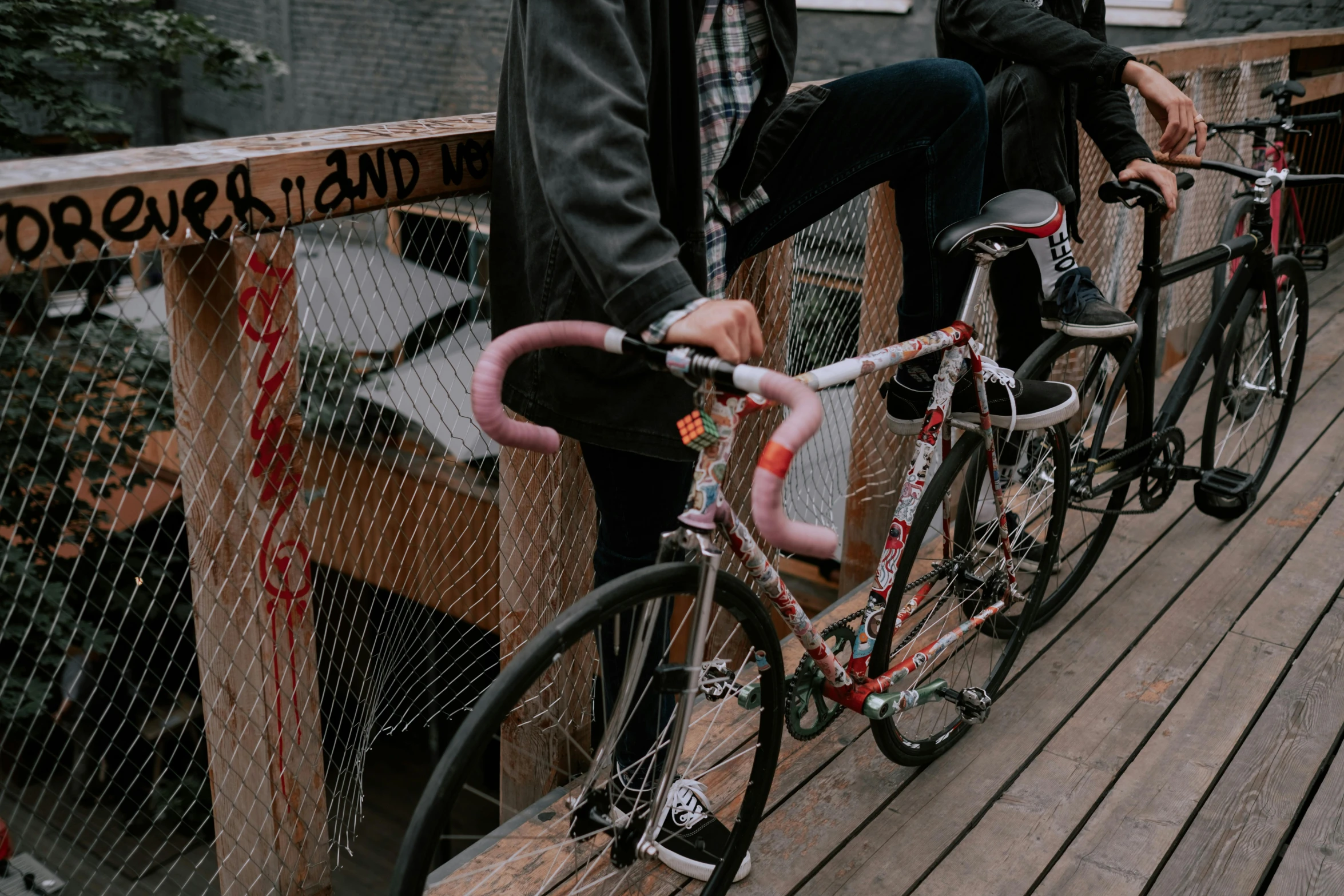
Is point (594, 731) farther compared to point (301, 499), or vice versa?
point (594, 731)

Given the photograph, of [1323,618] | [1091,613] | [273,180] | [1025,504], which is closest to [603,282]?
[273,180]

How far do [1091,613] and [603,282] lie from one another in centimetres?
201

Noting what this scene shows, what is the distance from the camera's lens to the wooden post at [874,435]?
2.97 metres

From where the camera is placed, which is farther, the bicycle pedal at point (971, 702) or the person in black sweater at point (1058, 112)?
the person in black sweater at point (1058, 112)

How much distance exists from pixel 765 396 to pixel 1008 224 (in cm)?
84

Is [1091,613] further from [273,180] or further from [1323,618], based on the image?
[273,180]

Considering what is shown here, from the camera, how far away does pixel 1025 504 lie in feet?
7.73

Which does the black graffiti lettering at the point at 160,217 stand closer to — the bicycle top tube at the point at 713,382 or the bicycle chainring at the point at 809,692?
the bicycle top tube at the point at 713,382

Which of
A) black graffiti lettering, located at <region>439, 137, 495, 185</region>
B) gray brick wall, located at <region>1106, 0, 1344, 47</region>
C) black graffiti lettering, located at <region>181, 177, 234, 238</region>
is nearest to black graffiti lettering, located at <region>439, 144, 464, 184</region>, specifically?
black graffiti lettering, located at <region>439, 137, 495, 185</region>

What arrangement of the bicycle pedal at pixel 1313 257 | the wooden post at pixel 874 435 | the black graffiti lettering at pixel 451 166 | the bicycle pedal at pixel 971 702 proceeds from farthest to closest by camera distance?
the bicycle pedal at pixel 1313 257, the wooden post at pixel 874 435, the bicycle pedal at pixel 971 702, the black graffiti lettering at pixel 451 166

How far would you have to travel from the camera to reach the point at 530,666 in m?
1.31

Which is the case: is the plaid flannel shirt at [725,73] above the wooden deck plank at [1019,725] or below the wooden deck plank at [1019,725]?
above

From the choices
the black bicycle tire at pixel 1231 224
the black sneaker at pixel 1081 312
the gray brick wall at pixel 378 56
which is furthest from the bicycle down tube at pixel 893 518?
the gray brick wall at pixel 378 56

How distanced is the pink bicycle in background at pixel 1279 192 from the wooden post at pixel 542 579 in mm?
1945
